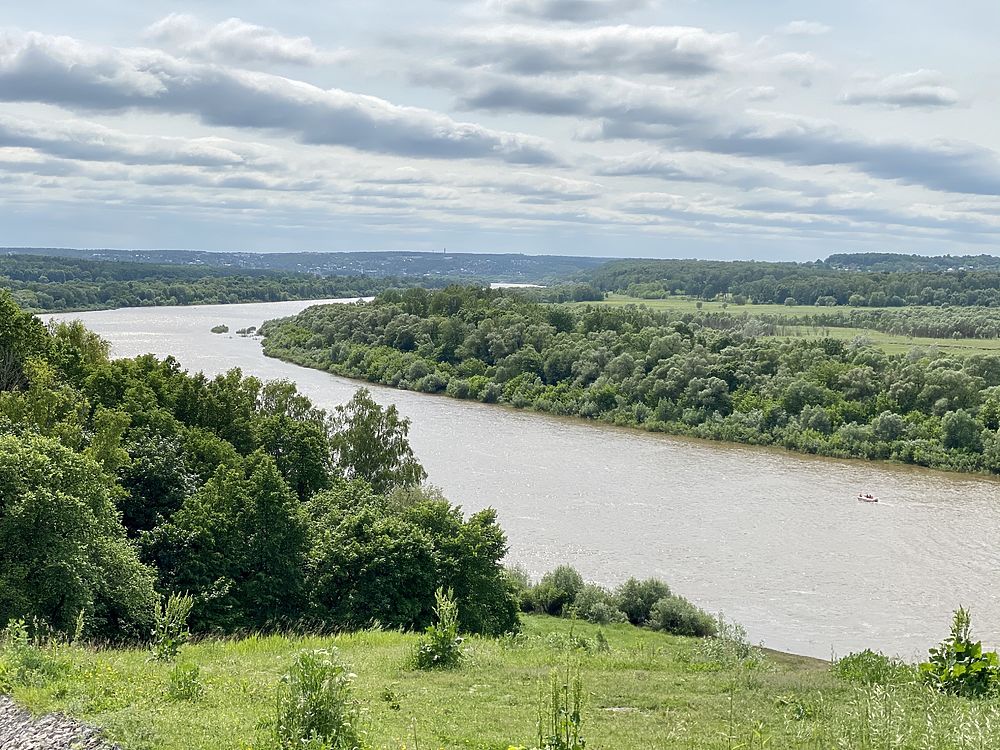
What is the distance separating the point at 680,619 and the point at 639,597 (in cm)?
150

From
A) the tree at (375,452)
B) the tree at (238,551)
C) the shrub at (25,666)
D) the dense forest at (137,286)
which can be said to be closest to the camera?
the shrub at (25,666)

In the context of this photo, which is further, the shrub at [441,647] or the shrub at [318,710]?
the shrub at [441,647]

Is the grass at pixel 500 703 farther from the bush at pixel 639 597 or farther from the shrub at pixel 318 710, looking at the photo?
the bush at pixel 639 597

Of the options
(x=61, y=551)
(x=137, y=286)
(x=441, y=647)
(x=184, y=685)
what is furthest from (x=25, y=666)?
(x=137, y=286)

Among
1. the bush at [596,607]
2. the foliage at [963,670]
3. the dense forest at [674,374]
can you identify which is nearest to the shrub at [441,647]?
the foliage at [963,670]

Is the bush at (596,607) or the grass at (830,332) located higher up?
the grass at (830,332)

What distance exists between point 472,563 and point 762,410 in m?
39.5

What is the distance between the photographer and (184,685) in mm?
9562

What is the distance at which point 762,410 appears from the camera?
58.4 meters

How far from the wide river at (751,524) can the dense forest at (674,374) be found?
3.17 meters

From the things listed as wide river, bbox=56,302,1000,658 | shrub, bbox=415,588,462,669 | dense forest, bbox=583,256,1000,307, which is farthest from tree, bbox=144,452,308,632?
dense forest, bbox=583,256,1000,307

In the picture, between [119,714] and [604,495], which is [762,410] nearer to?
[604,495]

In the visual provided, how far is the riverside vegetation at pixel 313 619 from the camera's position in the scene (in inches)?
324

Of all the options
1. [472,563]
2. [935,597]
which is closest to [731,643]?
[472,563]
